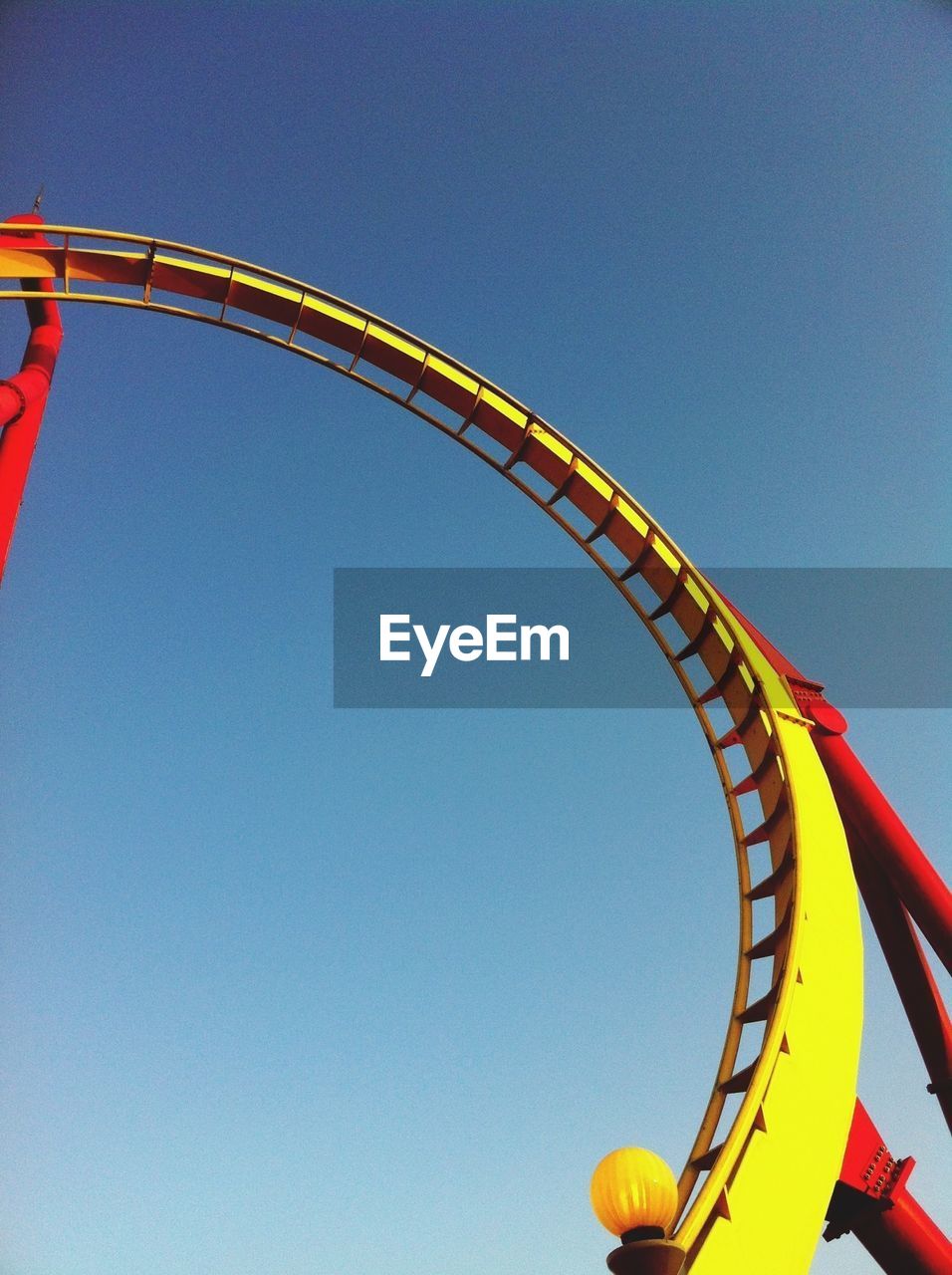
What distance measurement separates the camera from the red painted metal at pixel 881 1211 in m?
7.20

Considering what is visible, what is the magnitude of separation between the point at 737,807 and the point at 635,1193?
18.0 ft

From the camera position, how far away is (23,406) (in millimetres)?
9109

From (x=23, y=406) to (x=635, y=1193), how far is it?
317 inches

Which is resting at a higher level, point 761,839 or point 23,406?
point 23,406

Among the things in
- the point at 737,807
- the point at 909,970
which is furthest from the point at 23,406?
the point at 909,970

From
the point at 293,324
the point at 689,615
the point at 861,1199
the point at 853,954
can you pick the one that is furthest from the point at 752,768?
the point at 293,324

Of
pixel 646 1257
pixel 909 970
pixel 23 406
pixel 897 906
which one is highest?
pixel 23 406

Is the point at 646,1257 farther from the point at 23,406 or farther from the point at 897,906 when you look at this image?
the point at 23,406

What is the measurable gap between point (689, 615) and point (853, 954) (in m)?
3.37

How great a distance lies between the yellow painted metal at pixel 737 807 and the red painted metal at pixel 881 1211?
3.80ft

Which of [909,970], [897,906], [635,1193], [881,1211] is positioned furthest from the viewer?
[897,906]

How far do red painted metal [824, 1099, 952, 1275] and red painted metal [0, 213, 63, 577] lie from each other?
7.18 metres

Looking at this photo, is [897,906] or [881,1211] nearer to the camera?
[881,1211]

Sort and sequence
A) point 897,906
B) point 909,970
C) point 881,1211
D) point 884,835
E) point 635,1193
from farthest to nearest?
point 897,906
point 909,970
point 884,835
point 881,1211
point 635,1193
